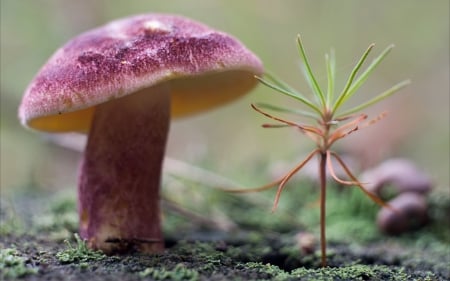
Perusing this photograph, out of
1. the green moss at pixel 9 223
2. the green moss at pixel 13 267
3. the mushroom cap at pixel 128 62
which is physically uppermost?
the mushroom cap at pixel 128 62

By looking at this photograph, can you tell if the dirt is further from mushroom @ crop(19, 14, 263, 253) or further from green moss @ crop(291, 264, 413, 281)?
mushroom @ crop(19, 14, 263, 253)

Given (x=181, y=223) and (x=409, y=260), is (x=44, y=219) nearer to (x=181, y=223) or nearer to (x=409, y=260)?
(x=181, y=223)

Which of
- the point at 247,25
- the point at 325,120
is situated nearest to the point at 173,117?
the point at 325,120

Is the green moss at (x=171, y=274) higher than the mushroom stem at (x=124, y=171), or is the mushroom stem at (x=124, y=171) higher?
the mushroom stem at (x=124, y=171)

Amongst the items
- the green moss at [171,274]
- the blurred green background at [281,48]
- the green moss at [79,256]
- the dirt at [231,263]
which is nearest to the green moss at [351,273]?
the dirt at [231,263]

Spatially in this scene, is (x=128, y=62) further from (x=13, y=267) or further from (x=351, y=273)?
(x=351, y=273)

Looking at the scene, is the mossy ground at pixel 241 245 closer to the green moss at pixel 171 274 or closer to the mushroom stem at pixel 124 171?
the green moss at pixel 171 274
